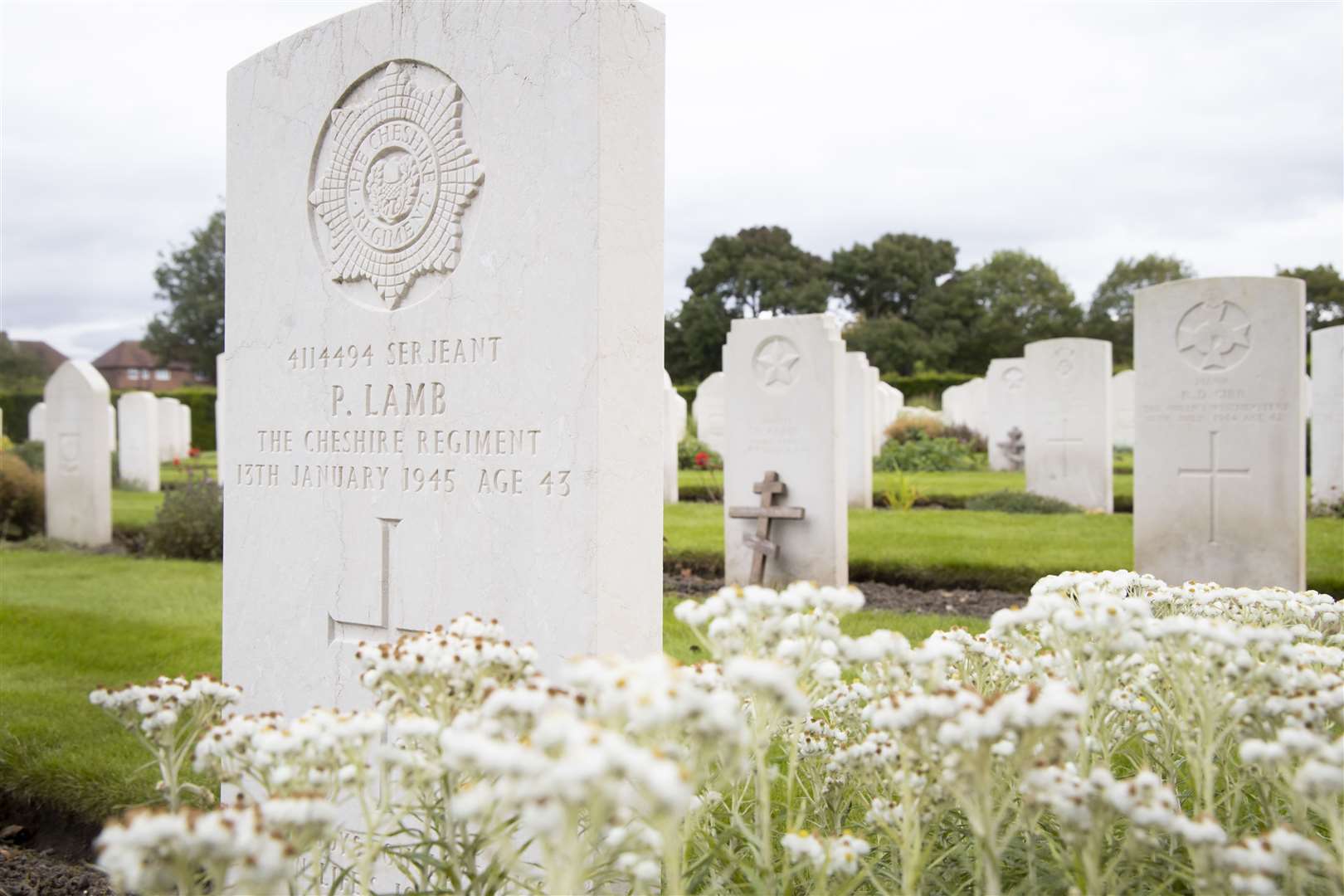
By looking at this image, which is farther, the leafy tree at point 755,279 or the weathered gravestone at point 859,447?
the leafy tree at point 755,279

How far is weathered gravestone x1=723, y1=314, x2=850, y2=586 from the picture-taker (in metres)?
7.98

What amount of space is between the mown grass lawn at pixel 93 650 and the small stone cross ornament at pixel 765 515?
1.11 m

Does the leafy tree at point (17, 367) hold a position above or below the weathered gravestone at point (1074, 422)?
above

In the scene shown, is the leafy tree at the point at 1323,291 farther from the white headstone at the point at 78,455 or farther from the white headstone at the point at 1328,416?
the white headstone at the point at 78,455

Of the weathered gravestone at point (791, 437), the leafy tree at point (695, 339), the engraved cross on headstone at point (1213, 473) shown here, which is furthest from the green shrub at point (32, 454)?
the leafy tree at point (695, 339)

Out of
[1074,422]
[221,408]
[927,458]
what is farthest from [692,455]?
[221,408]

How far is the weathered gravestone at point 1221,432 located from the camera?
694 centimetres

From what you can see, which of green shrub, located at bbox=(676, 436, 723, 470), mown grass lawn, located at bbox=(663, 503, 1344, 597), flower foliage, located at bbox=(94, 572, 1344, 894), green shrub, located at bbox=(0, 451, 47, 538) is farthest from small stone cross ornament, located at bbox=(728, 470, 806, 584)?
green shrub, located at bbox=(676, 436, 723, 470)

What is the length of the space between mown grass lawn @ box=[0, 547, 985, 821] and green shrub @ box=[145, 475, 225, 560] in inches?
21.0

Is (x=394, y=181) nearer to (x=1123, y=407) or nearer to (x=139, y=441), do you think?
(x=139, y=441)

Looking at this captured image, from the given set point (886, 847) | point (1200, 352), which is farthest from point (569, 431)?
point (1200, 352)

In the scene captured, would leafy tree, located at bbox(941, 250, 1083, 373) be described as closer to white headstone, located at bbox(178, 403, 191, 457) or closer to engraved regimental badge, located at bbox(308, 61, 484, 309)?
white headstone, located at bbox(178, 403, 191, 457)

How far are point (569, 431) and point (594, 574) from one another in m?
0.40

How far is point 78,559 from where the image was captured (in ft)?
31.3
